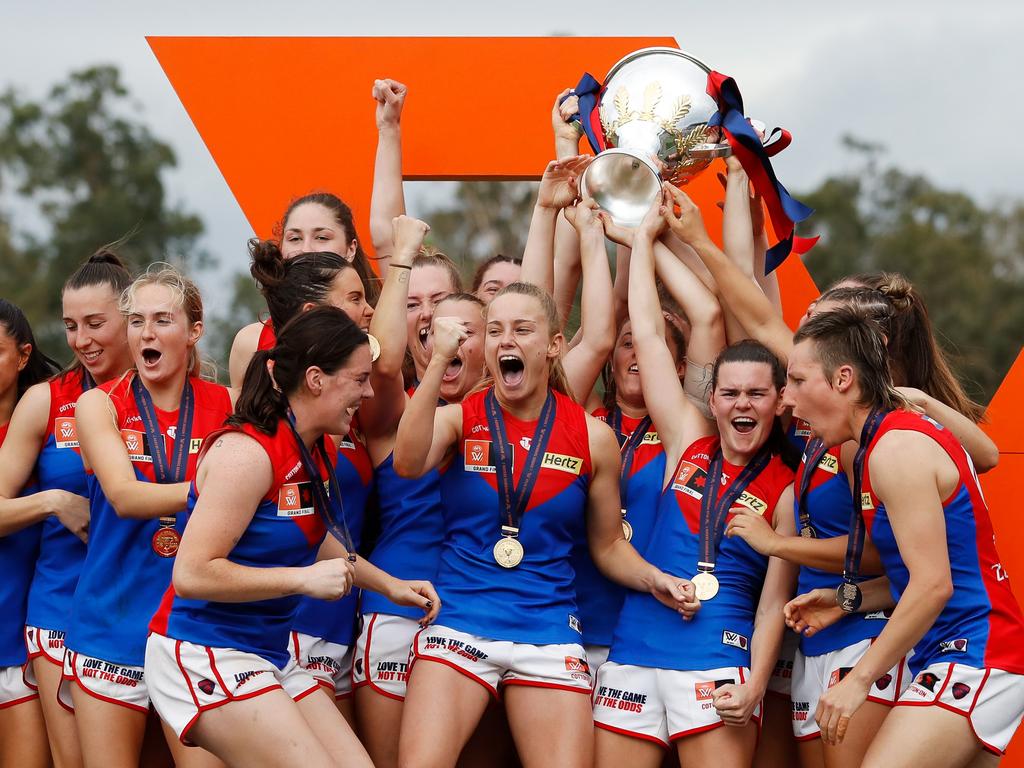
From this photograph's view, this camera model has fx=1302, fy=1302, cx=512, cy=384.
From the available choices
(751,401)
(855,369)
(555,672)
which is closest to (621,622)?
(555,672)

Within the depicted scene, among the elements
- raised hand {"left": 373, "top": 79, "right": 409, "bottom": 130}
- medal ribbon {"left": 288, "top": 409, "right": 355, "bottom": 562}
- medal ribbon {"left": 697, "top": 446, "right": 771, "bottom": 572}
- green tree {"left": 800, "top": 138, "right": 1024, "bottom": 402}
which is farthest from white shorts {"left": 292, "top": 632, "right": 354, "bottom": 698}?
green tree {"left": 800, "top": 138, "right": 1024, "bottom": 402}

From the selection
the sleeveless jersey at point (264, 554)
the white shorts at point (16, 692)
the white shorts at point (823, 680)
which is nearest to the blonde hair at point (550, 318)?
the sleeveless jersey at point (264, 554)

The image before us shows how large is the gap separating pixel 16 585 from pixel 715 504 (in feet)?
9.58

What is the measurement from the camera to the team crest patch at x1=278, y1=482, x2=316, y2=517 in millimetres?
4254

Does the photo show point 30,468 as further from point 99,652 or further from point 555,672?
point 555,672

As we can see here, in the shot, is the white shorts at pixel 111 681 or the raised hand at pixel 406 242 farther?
the raised hand at pixel 406 242

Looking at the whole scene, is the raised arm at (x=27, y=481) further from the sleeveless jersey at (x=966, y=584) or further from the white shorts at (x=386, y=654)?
the sleeveless jersey at (x=966, y=584)

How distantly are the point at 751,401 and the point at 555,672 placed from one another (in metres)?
1.29

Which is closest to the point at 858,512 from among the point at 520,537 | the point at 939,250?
the point at 520,537

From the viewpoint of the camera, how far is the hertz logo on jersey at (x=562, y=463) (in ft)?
16.5

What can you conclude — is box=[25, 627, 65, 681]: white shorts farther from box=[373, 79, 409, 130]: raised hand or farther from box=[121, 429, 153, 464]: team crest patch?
box=[373, 79, 409, 130]: raised hand

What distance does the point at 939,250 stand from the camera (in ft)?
92.4

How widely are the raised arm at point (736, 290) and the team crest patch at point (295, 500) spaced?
6.90 ft

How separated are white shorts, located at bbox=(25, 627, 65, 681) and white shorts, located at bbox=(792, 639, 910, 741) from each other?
9.59ft
